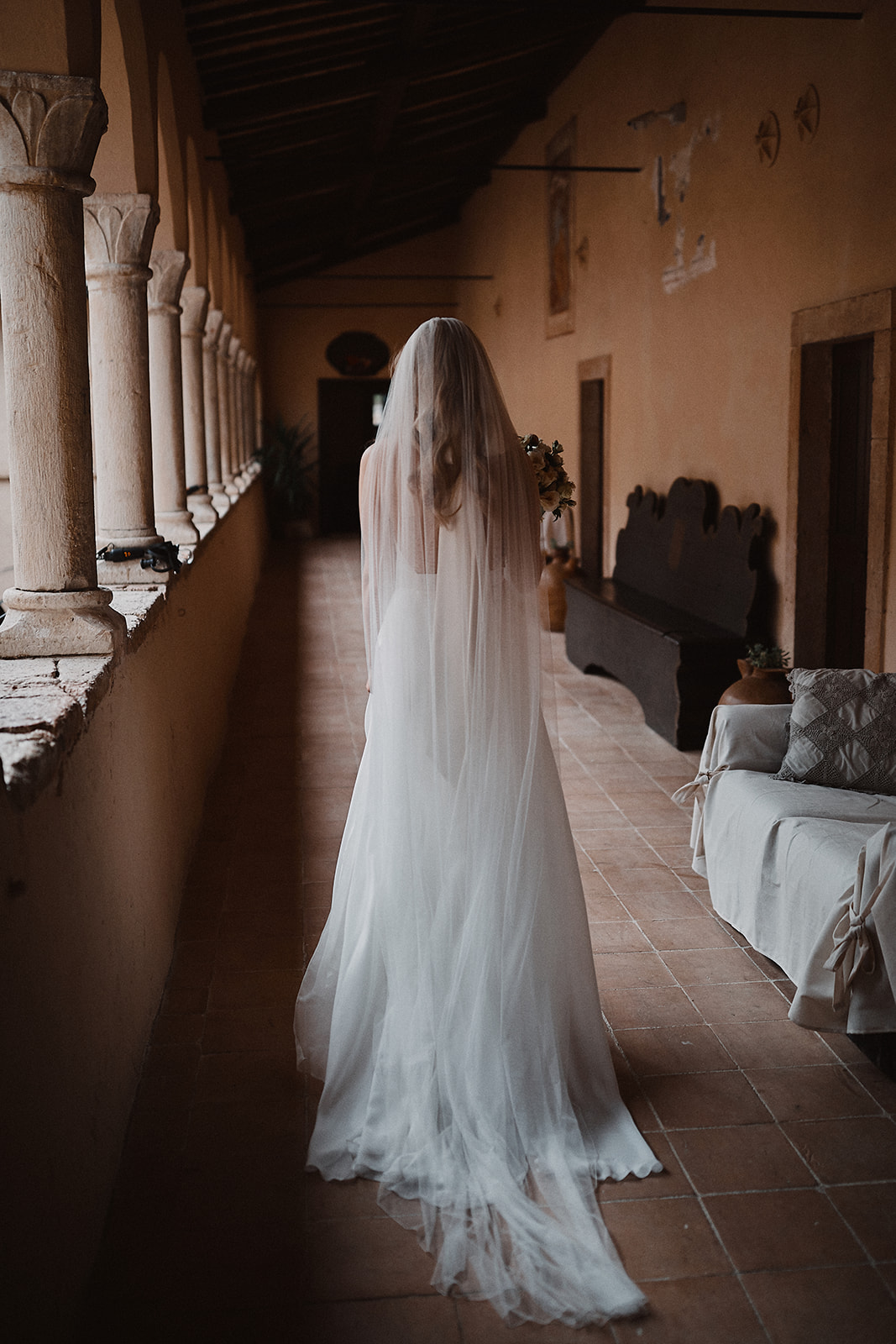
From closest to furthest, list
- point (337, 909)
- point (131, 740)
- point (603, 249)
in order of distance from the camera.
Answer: point (337, 909)
point (131, 740)
point (603, 249)

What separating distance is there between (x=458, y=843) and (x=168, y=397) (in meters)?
4.13

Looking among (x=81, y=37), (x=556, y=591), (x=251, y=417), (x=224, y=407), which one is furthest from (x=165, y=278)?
(x=251, y=417)

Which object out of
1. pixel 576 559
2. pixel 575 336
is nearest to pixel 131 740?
pixel 576 559

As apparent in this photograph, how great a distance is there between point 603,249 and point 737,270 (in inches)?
128

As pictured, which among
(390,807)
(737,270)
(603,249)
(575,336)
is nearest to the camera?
(390,807)

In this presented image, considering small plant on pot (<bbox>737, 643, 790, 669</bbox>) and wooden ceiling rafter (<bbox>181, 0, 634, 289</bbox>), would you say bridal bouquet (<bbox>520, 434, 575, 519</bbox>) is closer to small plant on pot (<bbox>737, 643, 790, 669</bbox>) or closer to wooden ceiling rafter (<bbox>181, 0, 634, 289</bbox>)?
small plant on pot (<bbox>737, 643, 790, 669</bbox>)

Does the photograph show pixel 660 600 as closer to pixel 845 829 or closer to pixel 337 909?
pixel 845 829

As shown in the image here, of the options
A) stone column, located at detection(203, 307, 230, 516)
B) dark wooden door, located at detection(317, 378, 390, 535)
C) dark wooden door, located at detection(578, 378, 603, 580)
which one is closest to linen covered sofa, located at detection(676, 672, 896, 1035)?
stone column, located at detection(203, 307, 230, 516)

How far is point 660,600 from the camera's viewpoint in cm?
763

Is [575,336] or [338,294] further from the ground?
[338,294]

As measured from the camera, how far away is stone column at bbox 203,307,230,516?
9.30 meters

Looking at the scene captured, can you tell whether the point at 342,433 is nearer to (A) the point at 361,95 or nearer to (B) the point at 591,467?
(B) the point at 591,467

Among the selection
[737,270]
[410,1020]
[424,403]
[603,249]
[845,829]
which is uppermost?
[603,249]

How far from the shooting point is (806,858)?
10.6 ft
